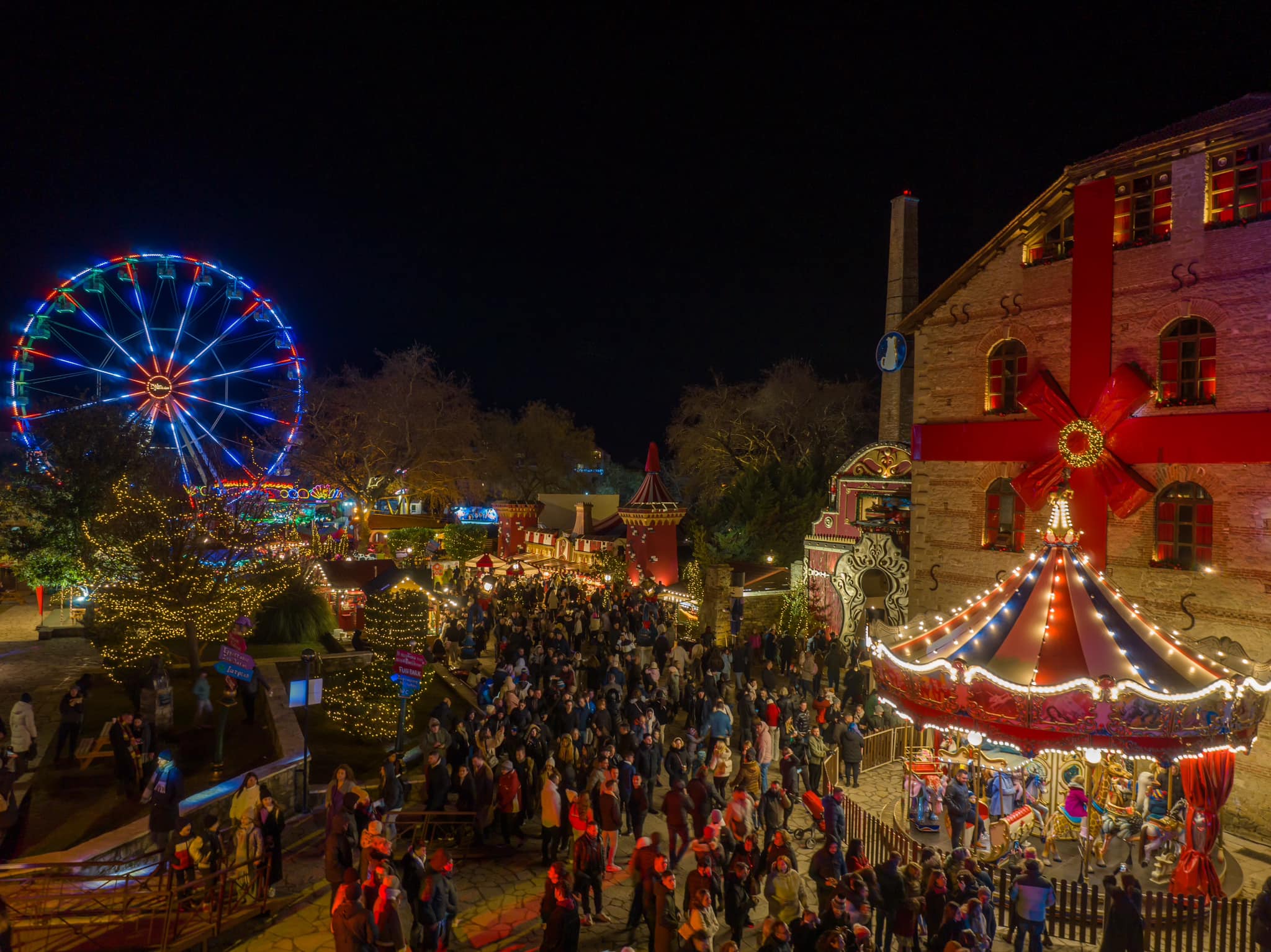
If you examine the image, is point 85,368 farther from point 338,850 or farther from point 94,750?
point 338,850

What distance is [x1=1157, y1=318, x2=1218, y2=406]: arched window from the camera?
41.3 feet

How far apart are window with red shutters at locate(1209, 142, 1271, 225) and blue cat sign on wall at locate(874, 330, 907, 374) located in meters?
11.0

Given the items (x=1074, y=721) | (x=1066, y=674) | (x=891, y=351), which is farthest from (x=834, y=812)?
(x=891, y=351)

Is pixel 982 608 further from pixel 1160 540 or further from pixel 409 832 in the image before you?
pixel 409 832

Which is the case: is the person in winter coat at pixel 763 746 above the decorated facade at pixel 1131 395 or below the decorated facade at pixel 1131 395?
below

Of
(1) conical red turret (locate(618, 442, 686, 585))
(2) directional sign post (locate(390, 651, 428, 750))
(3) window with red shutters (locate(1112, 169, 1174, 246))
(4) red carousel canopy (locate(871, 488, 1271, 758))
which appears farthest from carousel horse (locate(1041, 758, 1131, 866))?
(1) conical red turret (locate(618, 442, 686, 585))

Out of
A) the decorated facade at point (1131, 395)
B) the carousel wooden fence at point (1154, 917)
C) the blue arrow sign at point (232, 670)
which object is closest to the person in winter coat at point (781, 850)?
the carousel wooden fence at point (1154, 917)

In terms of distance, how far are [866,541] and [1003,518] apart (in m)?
5.76

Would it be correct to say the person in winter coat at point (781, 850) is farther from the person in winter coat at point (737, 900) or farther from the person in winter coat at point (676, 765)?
the person in winter coat at point (676, 765)

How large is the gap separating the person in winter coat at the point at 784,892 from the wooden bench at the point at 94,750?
10.7 m

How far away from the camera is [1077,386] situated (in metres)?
14.0

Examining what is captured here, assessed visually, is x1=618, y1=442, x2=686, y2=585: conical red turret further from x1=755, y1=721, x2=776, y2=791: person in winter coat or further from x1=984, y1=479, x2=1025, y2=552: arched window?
x1=755, y1=721, x2=776, y2=791: person in winter coat

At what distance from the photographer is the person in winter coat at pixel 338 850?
9023mm

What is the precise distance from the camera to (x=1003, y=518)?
15328mm
